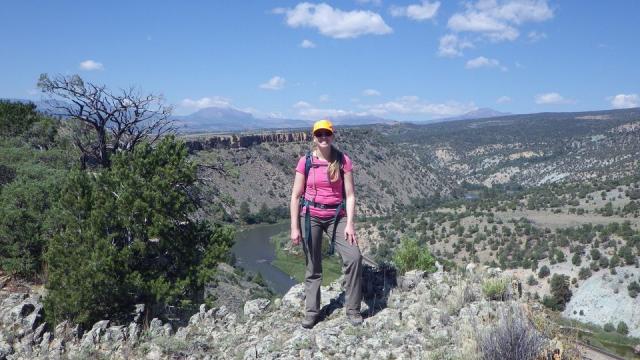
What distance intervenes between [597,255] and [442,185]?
8356 cm

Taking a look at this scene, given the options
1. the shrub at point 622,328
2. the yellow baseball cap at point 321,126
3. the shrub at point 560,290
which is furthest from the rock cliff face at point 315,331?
the shrub at point 560,290

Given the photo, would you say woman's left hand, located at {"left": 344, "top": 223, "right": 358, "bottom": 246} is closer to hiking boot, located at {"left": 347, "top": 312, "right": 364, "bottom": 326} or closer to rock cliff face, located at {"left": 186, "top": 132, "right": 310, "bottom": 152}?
hiking boot, located at {"left": 347, "top": 312, "right": 364, "bottom": 326}

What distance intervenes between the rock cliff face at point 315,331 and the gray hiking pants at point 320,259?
0.34 meters

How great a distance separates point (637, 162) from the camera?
85.9 m

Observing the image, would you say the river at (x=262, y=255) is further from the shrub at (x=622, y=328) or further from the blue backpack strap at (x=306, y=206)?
the blue backpack strap at (x=306, y=206)

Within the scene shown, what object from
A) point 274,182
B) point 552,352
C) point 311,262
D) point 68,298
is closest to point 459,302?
point 552,352

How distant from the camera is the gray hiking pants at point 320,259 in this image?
611cm

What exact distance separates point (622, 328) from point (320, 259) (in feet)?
102

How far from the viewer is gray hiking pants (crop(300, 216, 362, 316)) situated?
611cm

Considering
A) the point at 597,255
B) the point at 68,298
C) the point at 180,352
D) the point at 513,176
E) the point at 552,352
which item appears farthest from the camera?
the point at 513,176

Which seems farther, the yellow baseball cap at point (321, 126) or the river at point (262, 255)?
the river at point (262, 255)

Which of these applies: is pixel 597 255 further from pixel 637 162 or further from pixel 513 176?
pixel 513 176

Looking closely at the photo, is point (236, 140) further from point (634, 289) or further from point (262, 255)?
point (634, 289)

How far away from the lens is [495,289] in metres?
6.22
